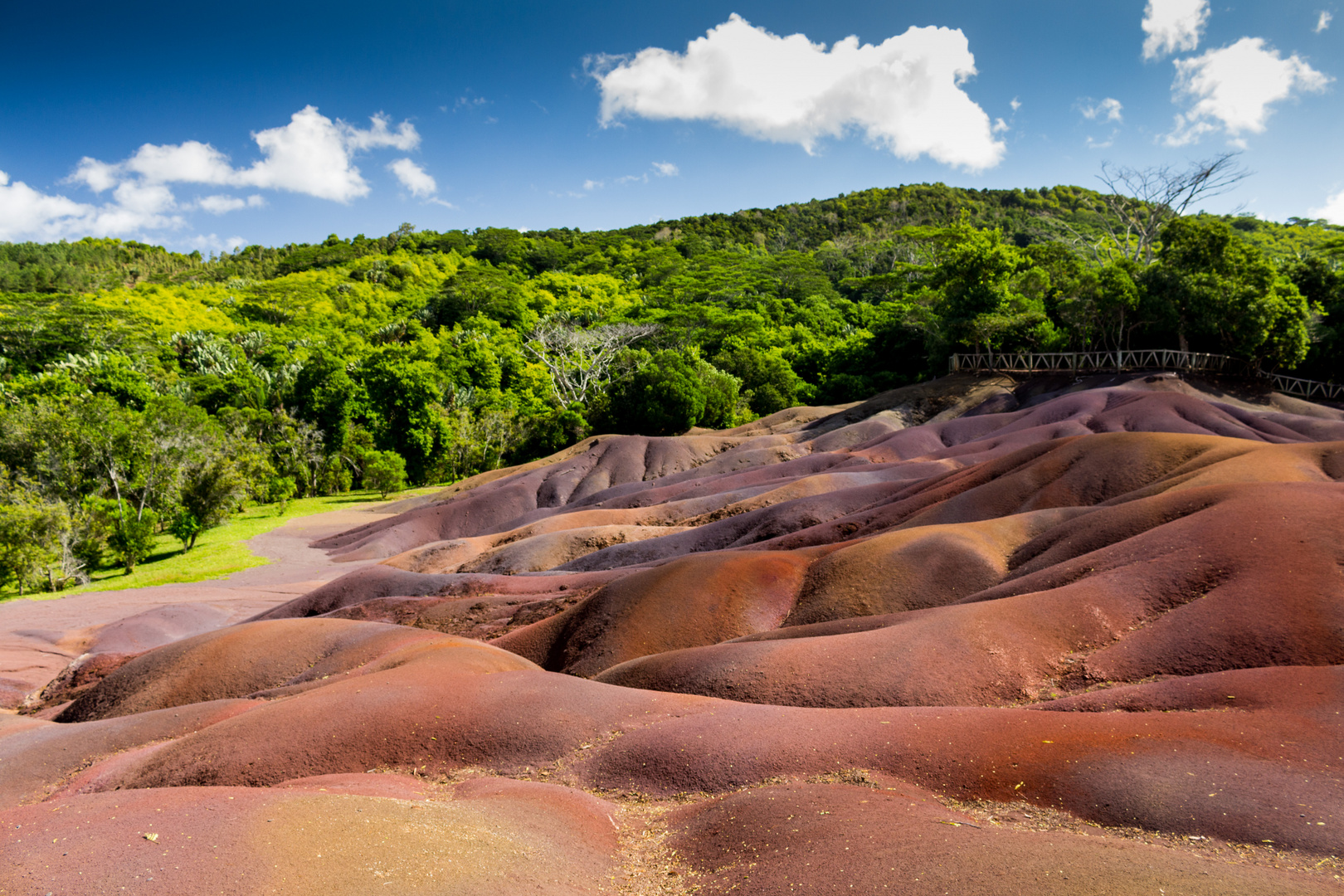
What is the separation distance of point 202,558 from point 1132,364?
61001 millimetres

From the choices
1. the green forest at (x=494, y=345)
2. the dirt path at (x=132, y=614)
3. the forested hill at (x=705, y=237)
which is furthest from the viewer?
the forested hill at (x=705, y=237)

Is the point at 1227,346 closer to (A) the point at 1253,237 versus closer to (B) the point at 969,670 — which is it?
(B) the point at 969,670

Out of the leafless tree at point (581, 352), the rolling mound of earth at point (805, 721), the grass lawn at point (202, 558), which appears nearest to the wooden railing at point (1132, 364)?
the leafless tree at point (581, 352)

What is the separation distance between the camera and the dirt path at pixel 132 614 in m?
22.2

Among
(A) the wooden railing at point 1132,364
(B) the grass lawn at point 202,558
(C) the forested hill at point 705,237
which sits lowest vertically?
(B) the grass lawn at point 202,558

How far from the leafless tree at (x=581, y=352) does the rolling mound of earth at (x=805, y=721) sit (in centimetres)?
4373

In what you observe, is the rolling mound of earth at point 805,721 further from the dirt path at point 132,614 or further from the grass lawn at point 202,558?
the grass lawn at point 202,558

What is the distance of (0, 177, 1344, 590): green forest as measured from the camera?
39375 millimetres

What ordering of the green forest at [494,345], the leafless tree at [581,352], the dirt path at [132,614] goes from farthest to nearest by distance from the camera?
the leafless tree at [581,352] → the green forest at [494,345] → the dirt path at [132,614]

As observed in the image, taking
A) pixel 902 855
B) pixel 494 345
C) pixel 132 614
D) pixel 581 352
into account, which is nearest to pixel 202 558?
pixel 132 614

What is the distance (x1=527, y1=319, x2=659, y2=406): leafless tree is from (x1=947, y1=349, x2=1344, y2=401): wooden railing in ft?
98.5

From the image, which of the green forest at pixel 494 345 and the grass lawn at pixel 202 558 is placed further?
the green forest at pixel 494 345

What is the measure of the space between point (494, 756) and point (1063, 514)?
53.8ft

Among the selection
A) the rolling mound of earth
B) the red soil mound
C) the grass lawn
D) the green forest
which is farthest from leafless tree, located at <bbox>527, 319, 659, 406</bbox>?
the red soil mound
